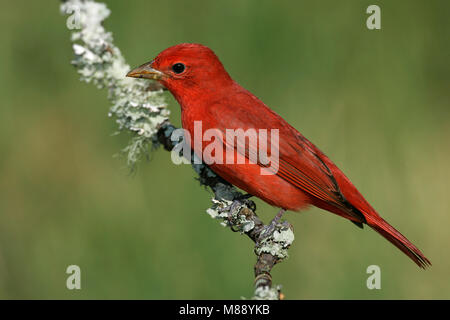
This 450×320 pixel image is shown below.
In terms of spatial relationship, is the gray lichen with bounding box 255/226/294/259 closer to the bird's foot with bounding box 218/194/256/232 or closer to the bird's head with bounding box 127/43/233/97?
the bird's foot with bounding box 218/194/256/232

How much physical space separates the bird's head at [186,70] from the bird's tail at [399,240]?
4.47ft

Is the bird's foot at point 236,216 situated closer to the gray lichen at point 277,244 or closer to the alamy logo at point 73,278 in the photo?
the gray lichen at point 277,244

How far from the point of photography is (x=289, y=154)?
4258 millimetres

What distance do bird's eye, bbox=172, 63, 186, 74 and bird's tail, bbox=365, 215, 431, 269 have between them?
1.56 meters

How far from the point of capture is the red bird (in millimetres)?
4129

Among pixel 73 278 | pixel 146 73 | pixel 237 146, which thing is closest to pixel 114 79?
pixel 146 73

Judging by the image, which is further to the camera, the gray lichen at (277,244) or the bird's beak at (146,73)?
the bird's beak at (146,73)

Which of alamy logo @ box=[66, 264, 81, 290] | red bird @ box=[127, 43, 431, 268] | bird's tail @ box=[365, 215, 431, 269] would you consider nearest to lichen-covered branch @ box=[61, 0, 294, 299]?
red bird @ box=[127, 43, 431, 268]

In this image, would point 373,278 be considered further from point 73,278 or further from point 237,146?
point 73,278

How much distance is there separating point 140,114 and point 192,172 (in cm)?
91

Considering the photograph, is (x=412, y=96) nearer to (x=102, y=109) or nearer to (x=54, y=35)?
(x=102, y=109)

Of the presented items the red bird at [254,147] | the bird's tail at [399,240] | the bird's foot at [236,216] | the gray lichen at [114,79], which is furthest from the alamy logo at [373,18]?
the bird's foot at [236,216]

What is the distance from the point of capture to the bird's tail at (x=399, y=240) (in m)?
4.18

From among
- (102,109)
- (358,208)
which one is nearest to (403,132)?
(358,208)
